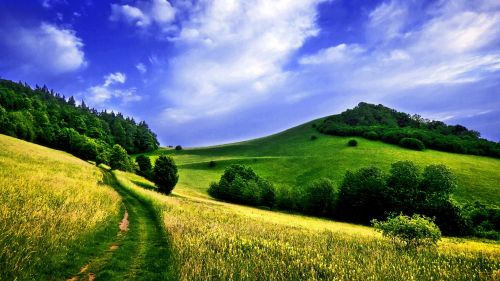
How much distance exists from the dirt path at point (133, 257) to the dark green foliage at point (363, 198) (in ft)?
196

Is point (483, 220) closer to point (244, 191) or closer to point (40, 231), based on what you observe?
point (244, 191)

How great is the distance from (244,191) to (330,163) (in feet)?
118

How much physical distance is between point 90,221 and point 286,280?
12010 millimetres

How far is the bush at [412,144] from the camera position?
121 m

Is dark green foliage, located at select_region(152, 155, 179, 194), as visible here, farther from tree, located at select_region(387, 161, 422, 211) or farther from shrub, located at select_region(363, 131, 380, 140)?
shrub, located at select_region(363, 131, 380, 140)

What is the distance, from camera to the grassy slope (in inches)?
3398

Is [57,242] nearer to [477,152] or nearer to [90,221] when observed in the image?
[90,221]

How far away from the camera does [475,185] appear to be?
274ft

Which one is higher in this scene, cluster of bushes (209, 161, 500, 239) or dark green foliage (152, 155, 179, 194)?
dark green foliage (152, 155, 179, 194)

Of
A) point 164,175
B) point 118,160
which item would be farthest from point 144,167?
point 164,175

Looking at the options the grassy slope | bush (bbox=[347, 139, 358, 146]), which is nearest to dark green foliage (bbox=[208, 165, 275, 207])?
the grassy slope

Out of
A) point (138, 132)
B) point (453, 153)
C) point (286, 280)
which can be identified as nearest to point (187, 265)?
point (286, 280)

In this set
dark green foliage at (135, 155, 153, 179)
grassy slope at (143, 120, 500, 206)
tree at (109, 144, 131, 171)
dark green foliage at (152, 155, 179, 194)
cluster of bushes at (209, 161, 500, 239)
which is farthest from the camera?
dark green foliage at (135, 155, 153, 179)

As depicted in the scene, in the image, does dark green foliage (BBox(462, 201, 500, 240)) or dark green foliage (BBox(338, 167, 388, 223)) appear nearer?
dark green foliage (BBox(462, 201, 500, 240))
